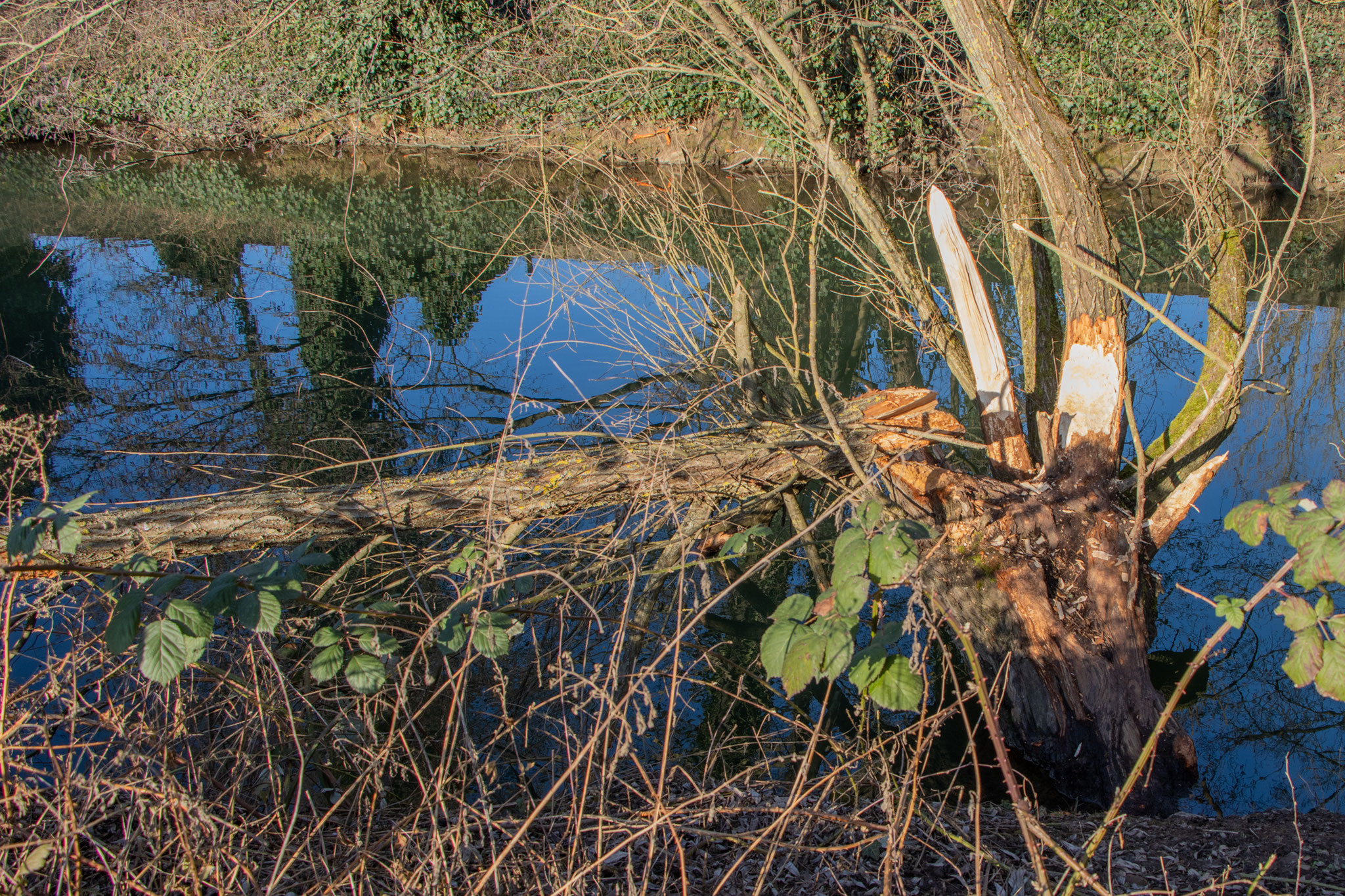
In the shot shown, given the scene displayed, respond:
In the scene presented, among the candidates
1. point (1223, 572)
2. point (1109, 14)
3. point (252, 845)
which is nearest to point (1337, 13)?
point (1109, 14)

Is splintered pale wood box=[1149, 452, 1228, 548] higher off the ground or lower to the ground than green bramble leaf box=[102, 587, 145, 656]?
lower

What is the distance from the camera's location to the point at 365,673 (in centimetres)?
184

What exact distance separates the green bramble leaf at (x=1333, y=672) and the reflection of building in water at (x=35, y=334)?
6689 millimetres

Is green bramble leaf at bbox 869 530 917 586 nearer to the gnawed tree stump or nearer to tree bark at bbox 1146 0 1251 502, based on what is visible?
the gnawed tree stump

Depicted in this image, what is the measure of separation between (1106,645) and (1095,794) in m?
0.61

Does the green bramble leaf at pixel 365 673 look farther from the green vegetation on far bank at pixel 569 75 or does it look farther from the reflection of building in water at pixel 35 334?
the reflection of building in water at pixel 35 334

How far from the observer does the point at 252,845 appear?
87.6 inches

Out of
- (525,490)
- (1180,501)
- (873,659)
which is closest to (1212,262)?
(1180,501)

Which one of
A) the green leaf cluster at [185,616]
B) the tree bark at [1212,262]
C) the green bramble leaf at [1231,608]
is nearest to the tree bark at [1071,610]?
the tree bark at [1212,262]

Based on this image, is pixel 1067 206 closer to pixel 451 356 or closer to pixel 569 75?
pixel 569 75

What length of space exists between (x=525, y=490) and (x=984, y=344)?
7.25ft

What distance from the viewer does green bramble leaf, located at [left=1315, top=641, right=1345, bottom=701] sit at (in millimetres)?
1713

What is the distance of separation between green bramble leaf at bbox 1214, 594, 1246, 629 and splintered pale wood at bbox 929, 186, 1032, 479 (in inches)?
83.4

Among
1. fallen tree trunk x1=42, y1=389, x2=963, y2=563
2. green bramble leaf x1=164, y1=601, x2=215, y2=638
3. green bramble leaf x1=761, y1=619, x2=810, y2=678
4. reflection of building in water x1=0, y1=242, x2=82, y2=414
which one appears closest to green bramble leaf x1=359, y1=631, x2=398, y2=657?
green bramble leaf x1=164, y1=601, x2=215, y2=638
